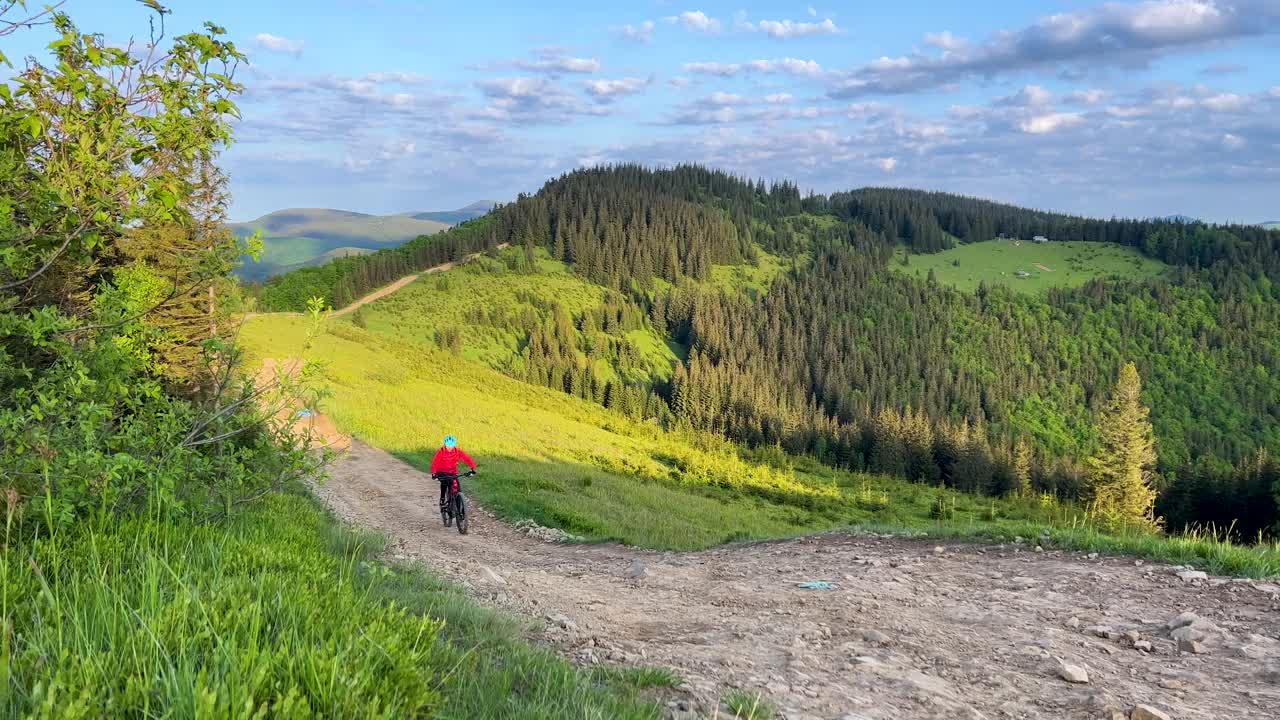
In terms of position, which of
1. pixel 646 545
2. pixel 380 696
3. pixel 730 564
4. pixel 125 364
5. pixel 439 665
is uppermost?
pixel 125 364

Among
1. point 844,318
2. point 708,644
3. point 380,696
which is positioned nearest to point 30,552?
point 380,696

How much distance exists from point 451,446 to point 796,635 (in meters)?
12.0

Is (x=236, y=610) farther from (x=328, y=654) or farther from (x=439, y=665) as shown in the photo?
(x=439, y=665)

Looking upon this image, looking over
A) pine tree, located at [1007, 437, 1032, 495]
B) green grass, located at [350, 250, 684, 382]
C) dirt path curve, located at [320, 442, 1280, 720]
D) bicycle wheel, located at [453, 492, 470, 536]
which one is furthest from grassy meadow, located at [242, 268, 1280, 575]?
green grass, located at [350, 250, 684, 382]

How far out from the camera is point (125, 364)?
4.88 m

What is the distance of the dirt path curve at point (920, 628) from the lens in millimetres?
4848

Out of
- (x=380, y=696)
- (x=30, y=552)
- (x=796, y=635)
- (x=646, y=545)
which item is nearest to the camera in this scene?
(x=380, y=696)

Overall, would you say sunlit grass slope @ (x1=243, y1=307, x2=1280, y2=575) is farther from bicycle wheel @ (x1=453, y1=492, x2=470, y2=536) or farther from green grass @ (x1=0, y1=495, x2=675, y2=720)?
bicycle wheel @ (x1=453, y1=492, x2=470, y2=536)

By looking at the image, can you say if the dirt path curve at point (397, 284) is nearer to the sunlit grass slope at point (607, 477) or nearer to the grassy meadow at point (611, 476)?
the grassy meadow at point (611, 476)

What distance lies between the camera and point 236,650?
2600 mm

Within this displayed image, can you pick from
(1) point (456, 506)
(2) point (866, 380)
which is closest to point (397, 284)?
(2) point (866, 380)

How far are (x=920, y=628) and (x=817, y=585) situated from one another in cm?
219

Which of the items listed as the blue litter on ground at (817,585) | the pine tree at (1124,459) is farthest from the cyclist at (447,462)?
the pine tree at (1124,459)

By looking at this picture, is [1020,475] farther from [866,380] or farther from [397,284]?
[397,284]
